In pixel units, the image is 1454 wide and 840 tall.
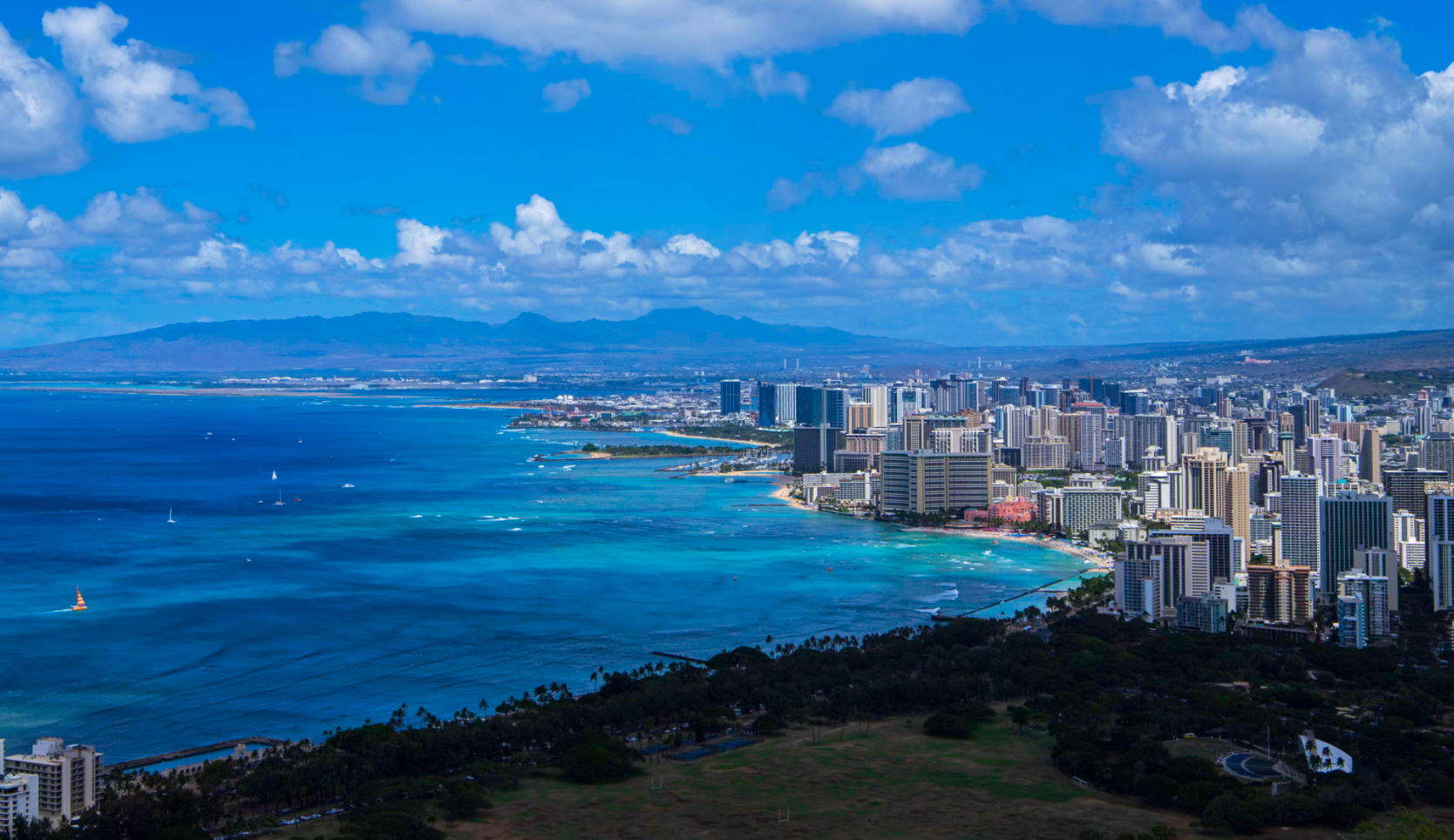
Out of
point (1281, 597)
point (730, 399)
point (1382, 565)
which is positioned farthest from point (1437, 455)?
point (730, 399)

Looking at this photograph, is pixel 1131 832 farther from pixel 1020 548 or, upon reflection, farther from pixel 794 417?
pixel 794 417

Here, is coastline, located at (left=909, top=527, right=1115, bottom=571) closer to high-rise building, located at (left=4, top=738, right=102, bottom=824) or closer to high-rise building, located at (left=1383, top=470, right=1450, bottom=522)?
high-rise building, located at (left=1383, top=470, right=1450, bottom=522)

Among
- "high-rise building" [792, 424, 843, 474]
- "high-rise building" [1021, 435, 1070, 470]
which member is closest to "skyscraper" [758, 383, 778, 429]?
"high-rise building" [1021, 435, 1070, 470]

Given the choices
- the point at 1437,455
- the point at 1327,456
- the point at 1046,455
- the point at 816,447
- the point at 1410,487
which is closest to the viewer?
the point at 1410,487

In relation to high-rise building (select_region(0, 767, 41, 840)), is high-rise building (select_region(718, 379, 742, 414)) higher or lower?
Result: higher

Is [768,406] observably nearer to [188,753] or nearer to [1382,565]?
[1382,565]

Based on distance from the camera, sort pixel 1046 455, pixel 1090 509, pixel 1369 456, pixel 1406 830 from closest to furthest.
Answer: pixel 1406 830 → pixel 1090 509 → pixel 1369 456 → pixel 1046 455

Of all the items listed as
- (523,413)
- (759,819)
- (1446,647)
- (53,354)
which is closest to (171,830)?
(759,819)

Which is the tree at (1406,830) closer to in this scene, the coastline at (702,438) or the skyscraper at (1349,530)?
the skyscraper at (1349,530)
